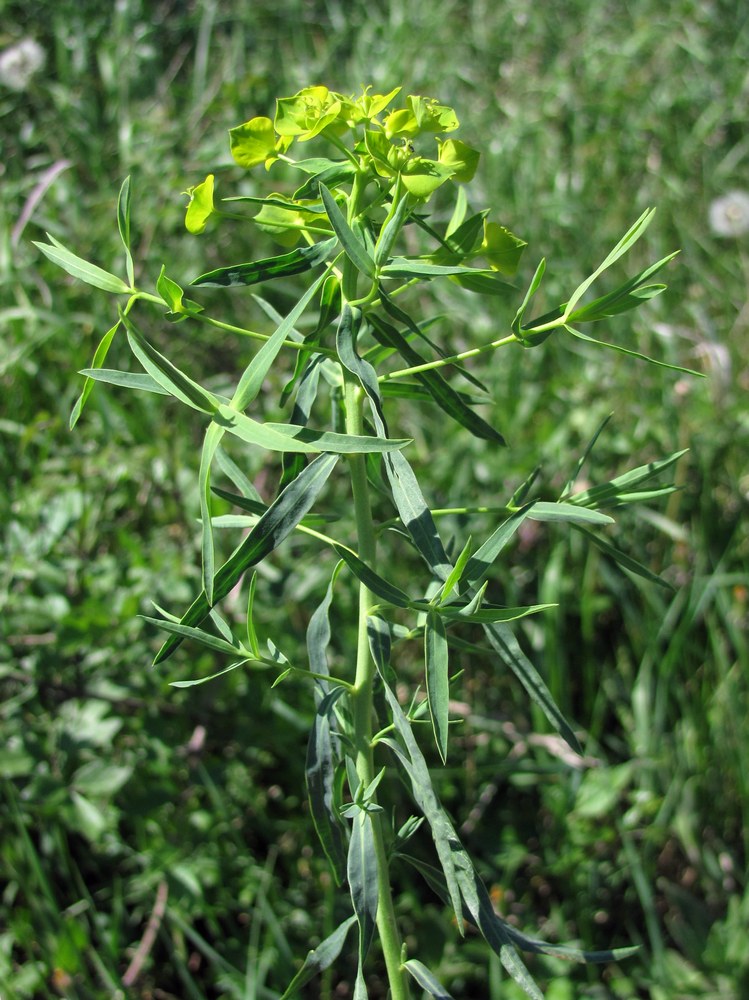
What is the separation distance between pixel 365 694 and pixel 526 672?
0.15 meters

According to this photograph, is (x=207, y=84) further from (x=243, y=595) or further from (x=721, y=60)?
(x=243, y=595)

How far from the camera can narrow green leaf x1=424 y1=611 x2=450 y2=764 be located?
0.73m

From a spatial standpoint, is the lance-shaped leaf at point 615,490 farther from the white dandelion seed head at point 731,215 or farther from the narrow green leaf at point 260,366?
Answer: the white dandelion seed head at point 731,215

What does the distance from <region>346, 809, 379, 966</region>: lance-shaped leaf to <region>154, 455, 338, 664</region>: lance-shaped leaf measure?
0.75ft

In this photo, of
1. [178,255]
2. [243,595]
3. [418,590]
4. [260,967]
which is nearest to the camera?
[260,967]

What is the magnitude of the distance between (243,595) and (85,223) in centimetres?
100

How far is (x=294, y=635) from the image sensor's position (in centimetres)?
171

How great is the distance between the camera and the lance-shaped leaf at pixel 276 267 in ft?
2.65

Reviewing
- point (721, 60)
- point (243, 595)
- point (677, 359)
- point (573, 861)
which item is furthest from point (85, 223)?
point (721, 60)

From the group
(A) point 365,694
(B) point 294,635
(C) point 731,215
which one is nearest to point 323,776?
(A) point 365,694

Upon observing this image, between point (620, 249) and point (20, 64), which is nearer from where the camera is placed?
point (620, 249)

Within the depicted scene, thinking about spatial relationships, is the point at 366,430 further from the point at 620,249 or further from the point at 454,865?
the point at 454,865

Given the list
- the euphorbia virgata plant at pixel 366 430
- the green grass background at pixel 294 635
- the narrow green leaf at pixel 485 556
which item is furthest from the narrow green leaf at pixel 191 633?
the green grass background at pixel 294 635

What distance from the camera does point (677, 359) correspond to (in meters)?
2.42
